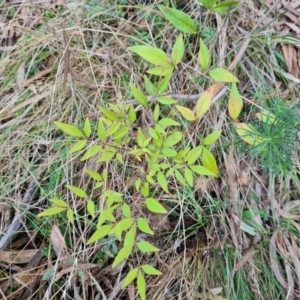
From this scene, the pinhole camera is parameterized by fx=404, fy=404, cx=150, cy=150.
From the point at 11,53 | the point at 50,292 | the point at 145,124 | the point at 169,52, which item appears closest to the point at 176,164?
the point at 145,124

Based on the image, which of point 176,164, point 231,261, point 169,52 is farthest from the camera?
point 169,52

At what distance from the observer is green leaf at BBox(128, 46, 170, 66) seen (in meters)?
1.02

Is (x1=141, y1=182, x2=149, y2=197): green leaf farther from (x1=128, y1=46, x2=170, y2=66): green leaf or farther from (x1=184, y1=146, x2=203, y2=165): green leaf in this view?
(x1=128, y1=46, x2=170, y2=66): green leaf

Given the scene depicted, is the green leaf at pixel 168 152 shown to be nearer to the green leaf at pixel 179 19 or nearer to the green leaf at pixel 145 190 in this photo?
the green leaf at pixel 145 190

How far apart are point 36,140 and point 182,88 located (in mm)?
509

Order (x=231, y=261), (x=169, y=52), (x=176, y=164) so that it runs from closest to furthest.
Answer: (x=176, y=164) → (x=231, y=261) → (x=169, y=52)

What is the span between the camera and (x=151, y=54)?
40.4 inches

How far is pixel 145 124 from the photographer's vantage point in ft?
4.25

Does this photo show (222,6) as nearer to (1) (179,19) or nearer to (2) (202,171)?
(1) (179,19)

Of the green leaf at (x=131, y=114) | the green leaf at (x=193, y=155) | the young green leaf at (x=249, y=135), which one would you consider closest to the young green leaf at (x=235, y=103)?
the young green leaf at (x=249, y=135)

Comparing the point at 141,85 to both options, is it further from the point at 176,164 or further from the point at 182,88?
the point at 176,164

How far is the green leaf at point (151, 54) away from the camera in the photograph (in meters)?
1.02

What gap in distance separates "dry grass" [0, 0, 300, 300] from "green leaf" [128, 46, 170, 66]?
249 mm

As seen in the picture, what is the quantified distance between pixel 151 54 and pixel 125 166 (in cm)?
39
